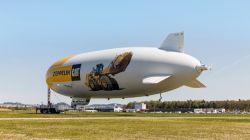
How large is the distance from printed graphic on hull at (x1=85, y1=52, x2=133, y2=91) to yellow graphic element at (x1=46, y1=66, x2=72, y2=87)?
7589 mm

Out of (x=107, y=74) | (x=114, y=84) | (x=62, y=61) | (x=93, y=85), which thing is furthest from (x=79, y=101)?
(x=114, y=84)

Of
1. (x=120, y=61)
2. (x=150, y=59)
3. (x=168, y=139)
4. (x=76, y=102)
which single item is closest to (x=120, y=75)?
(x=120, y=61)

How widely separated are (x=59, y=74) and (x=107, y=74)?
20.8m

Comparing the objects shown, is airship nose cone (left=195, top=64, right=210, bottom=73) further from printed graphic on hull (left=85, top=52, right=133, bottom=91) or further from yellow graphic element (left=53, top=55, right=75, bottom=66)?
yellow graphic element (left=53, top=55, right=75, bottom=66)

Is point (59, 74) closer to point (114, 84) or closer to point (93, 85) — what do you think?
point (93, 85)

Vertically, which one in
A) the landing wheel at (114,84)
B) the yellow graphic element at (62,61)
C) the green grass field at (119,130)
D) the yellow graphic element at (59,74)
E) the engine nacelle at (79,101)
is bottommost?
the green grass field at (119,130)

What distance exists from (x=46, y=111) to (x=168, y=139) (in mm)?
70906

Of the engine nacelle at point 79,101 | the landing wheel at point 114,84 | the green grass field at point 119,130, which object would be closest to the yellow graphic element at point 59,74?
the engine nacelle at point 79,101

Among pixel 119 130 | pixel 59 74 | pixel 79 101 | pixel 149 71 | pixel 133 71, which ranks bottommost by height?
pixel 119 130

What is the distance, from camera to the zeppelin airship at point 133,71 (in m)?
70.9

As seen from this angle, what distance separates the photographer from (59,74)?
96562 millimetres

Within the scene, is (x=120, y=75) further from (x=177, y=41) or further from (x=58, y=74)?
(x=58, y=74)

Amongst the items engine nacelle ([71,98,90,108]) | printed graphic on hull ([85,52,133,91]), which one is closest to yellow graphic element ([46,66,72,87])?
engine nacelle ([71,98,90,108])

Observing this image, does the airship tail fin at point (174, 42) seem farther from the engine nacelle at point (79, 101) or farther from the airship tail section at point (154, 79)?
the engine nacelle at point (79, 101)
